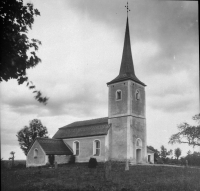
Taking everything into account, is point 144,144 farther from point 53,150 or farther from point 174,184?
point 174,184

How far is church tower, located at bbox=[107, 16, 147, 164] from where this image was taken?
94.6 ft

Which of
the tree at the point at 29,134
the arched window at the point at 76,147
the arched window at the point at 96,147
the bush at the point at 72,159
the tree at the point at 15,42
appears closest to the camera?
the tree at the point at 15,42

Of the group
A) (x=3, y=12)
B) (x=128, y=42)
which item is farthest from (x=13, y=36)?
(x=128, y=42)

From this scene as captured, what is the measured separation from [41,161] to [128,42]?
20.4m

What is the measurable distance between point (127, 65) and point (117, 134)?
967 centimetres

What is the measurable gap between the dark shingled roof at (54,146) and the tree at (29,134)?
20569mm

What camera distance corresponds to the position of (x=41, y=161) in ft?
100

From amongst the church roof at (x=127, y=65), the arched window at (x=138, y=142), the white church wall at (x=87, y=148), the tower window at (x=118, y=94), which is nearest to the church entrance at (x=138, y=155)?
the arched window at (x=138, y=142)

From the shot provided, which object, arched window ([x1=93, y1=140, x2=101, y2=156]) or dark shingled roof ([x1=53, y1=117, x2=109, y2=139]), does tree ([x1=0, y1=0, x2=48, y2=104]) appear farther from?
arched window ([x1=93, y1=140, x2=101, y2=156])

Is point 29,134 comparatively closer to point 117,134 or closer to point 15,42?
point 117,134

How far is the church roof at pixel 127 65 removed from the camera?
31.5 m

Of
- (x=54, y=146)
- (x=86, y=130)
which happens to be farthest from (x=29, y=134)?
(x=86, y=130)

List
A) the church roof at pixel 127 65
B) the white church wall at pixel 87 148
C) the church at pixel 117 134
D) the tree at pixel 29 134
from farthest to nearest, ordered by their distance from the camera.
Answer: the tree at pixel 29 134
the church roof at pixel 127 65
the white church wall at pixel 87 148
the church at pixel 117 134

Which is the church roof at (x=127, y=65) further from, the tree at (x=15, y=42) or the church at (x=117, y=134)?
the tree at (x=15, y=42)
